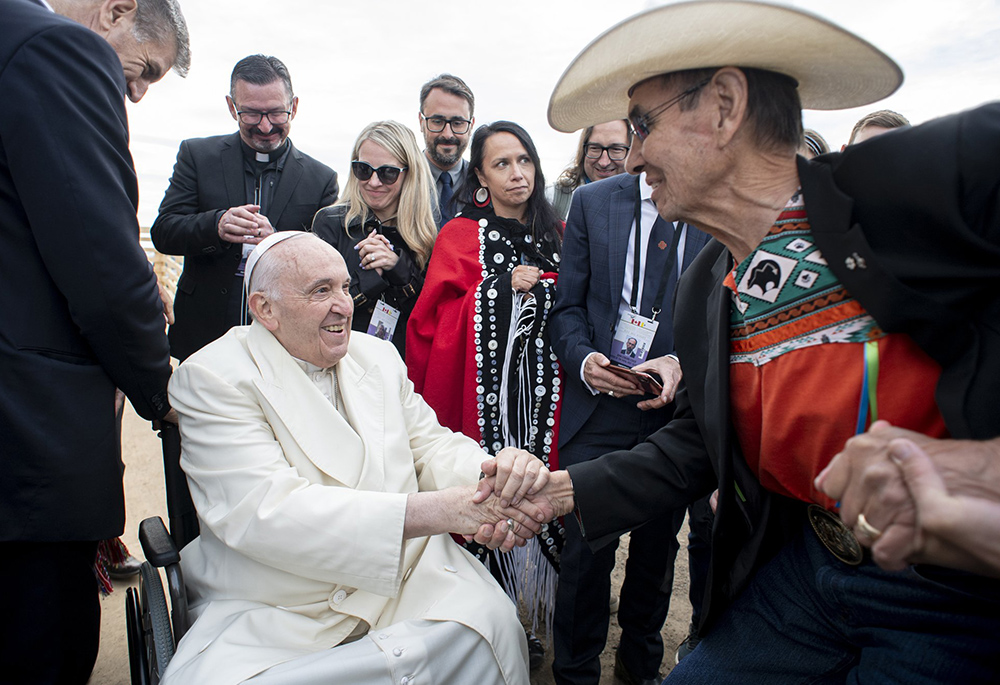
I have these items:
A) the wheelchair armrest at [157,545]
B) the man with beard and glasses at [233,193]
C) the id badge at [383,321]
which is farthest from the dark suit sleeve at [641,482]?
the man with beard and glasses at [233,193]

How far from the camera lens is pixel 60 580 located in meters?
1.90

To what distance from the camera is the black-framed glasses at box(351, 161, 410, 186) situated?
11.5ft

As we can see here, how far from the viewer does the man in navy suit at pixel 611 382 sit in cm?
272

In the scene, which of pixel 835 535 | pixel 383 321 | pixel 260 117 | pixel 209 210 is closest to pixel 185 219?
pixel 209 210

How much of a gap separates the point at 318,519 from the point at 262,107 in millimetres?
2639

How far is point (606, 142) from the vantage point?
11.9 feet

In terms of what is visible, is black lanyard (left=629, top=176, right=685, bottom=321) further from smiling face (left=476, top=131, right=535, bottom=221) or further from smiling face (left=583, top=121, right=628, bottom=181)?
smiling face (left=583, top=121, right=628, bottom=181)

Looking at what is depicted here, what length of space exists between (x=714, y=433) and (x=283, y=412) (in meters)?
1.30

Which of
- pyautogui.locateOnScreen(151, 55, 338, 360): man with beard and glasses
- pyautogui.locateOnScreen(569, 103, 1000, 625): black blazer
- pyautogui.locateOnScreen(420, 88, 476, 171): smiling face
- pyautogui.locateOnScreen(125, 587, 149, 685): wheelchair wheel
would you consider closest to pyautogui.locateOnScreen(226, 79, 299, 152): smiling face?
pyautogui.locateOnScreen(151, 55, 338, 360): man with beard and glasses

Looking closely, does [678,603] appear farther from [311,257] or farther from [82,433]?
[82,433]

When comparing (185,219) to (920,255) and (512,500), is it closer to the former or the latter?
(512,500)

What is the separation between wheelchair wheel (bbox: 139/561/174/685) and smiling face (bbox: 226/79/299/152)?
8.29 ft

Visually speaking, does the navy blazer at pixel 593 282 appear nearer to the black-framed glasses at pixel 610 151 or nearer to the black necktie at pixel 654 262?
the black necktie at pixel 654 262

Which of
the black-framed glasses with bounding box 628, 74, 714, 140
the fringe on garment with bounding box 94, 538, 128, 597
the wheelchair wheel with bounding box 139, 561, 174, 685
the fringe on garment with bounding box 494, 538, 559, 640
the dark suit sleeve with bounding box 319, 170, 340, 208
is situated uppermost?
the black-framed glasses with bounding box 628, 74, 714, 140
